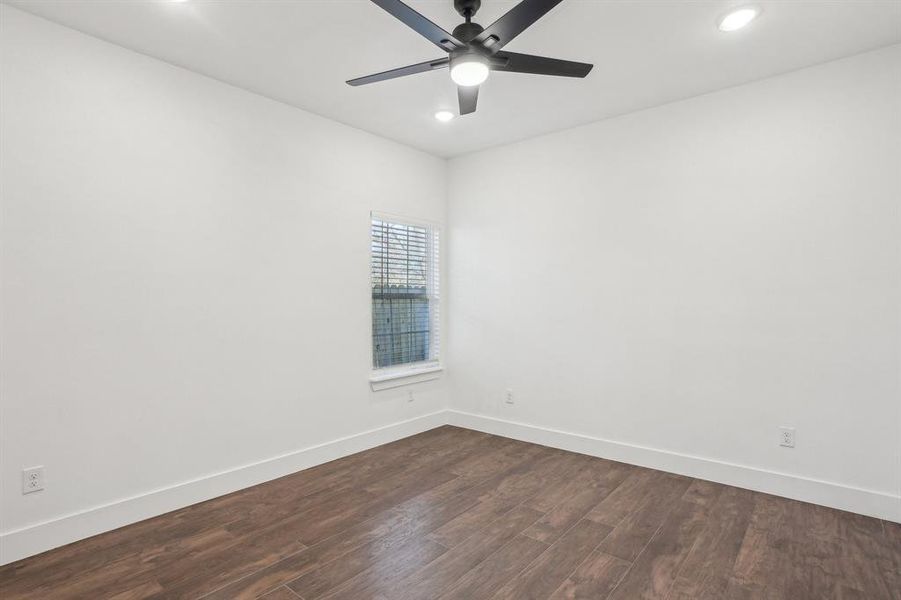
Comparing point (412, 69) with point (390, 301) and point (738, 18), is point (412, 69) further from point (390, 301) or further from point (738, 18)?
point (390, 301)

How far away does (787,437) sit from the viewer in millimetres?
3000

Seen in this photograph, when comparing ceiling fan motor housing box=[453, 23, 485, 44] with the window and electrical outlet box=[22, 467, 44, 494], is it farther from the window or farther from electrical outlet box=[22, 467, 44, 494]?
electrical outlet box=[22, 467, 44, 494]

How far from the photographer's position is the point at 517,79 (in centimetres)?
305

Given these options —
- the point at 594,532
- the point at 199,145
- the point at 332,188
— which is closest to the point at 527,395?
the point at 594,532

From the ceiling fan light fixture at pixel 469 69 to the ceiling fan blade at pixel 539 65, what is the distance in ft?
0.22

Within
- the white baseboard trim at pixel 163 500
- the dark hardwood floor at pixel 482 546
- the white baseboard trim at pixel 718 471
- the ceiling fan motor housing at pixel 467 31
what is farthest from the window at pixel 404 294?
the ceiling fan motor housing at pixel 467 31

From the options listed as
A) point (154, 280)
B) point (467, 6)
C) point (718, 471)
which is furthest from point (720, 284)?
point (154, 280)

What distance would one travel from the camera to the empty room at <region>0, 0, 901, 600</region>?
2.29 metres

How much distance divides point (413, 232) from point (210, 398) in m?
2.36

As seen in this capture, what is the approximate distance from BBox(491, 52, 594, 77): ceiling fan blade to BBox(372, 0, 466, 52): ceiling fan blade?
0.73 ft

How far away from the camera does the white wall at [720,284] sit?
2771mm

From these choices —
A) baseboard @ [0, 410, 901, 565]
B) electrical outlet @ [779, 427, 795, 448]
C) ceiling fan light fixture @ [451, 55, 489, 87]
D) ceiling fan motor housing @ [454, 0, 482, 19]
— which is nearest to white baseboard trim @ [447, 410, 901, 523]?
baseboard @ [0, 410, 901, 565]

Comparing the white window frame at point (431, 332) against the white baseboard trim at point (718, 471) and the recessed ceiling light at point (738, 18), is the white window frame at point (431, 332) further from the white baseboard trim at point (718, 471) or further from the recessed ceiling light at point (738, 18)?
the recessed ceiling light at point (738, 18)

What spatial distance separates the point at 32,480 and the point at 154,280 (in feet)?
3.90
